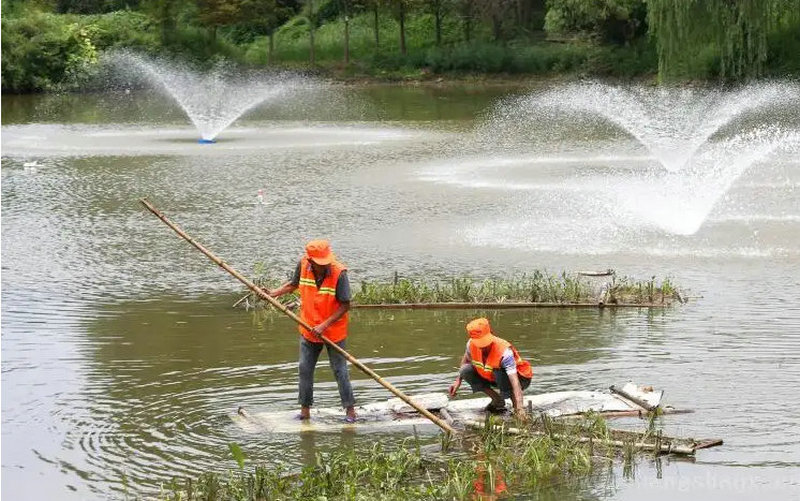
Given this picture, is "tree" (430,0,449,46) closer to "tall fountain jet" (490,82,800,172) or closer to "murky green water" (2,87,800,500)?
"tall fountain jet" (490,82,800,172)

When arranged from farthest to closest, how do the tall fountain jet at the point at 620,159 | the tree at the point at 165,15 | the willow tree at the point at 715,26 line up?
the tree at the point at 165,15, the willow tree at the point at 715,26, the tall fountain jet at the point at 620,159

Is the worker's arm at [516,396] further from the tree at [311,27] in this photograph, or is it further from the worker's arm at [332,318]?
the tree at [311,27]

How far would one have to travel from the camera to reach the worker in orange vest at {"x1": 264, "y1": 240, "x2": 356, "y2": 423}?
998cm

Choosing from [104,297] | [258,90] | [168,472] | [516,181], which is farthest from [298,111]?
[168,472]

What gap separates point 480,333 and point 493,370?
0.30m

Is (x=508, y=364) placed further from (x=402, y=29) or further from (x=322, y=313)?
(x=402, y=29)

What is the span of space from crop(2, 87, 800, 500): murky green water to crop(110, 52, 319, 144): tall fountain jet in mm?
8238

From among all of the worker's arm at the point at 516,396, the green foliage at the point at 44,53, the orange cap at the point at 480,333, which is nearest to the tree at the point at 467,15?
the green foliage at the point at 44,53

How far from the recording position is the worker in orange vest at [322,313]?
32.8 ft

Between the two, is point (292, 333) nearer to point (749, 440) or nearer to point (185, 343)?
point (185, 343)

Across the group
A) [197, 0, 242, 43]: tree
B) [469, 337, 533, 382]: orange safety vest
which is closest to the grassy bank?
[197, 0, 242, 43]: tree

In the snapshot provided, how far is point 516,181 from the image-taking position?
23719 millimetres

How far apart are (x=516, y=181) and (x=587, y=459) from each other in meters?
15.0

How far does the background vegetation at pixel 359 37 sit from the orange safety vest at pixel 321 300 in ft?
101
